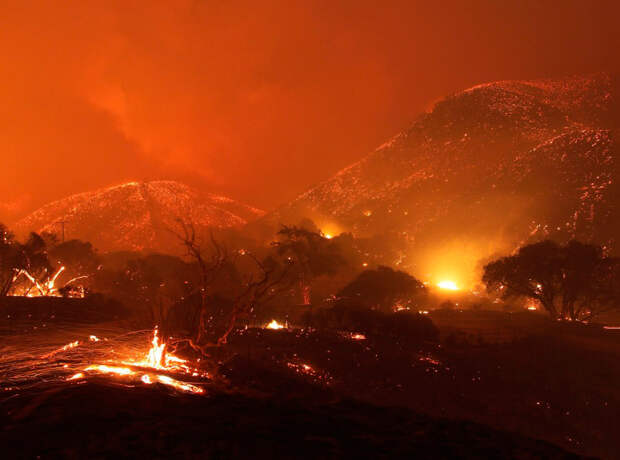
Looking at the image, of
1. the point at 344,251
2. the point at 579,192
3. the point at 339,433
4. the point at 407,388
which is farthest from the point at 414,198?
the point at 339,433

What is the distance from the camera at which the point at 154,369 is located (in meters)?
11.2

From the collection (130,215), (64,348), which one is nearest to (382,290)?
(64,348)

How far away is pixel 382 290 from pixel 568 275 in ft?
59.0

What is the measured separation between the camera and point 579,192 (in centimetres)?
8194

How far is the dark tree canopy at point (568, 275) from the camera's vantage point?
4094cm

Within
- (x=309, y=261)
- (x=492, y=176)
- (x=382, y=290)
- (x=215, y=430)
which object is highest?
(x=492, y=176)

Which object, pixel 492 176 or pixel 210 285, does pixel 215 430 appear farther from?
pixel 492 176

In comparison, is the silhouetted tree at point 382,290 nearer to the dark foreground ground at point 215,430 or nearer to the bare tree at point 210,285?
the bare tree at point 210,285

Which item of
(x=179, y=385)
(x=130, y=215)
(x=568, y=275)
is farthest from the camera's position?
(x=130, y=215)

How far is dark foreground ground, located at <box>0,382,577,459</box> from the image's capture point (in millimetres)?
6242

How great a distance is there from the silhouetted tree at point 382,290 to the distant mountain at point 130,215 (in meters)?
73.7

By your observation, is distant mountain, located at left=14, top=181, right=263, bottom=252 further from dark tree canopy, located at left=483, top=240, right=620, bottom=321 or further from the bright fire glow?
the bright fire glow

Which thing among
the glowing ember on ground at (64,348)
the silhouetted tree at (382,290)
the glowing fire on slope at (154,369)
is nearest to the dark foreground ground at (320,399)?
the glowing ember on ground at (64,348)

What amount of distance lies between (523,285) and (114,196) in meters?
121
